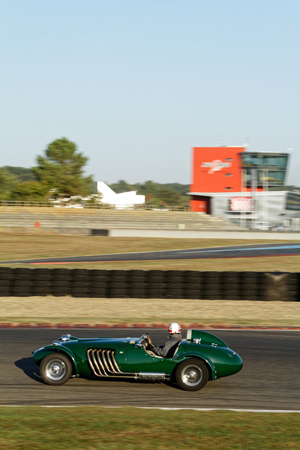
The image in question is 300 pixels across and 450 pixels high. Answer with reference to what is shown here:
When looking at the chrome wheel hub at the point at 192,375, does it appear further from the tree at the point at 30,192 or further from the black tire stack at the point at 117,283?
the tree at the point at 30,192

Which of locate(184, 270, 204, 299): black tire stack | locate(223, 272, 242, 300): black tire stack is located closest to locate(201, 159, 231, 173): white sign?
locate(223, 272, 242, 300): black tire stack

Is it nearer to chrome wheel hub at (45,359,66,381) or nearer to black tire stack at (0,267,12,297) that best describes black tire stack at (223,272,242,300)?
black tire stack at (0,267,12,297)

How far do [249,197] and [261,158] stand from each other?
4.81 metres

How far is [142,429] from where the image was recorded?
5.96m

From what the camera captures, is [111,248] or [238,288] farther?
[111,248]

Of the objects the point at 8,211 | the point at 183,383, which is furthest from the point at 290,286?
the point at 8,211

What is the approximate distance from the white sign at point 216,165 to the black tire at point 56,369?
6158 centimetres

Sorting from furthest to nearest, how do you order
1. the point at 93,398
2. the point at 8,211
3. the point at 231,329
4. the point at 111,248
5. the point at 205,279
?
the point at 8,211, the point at 111,248, the point at 205,279, the point at 231,329, the point at 93,398

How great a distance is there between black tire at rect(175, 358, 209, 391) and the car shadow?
213cm

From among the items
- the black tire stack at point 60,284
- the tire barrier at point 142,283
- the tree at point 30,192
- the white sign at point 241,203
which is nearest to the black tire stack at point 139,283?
the tire barrier at point 142,283

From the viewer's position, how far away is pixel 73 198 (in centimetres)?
7888

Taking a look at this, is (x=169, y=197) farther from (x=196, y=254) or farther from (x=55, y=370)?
(x=55, y=370)

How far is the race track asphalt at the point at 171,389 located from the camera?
7.78 meters

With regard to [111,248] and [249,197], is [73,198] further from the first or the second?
[111,248]
